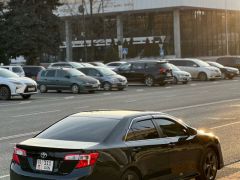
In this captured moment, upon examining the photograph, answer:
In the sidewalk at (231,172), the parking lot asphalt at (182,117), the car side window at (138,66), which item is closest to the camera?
the sidewalk at (231,172)

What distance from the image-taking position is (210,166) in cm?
885

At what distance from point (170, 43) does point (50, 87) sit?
53907mm

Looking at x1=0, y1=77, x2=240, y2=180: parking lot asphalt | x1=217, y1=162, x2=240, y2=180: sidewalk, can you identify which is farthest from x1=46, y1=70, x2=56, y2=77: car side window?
x1=217, y1=162, x2=240, y2=180: sidewalk

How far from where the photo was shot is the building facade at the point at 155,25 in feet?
278

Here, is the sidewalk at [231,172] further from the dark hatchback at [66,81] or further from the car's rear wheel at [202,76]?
the car's rear wheel at [202,76]

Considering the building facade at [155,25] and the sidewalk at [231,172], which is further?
the building facade at [155,25]

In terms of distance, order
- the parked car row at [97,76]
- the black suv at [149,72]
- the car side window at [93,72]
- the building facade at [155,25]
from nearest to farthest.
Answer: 1. the parked car row at [97,76]
2. the car side window at [93,72]
3. the black suv at [149,72]
4. the building facade at [155,25]

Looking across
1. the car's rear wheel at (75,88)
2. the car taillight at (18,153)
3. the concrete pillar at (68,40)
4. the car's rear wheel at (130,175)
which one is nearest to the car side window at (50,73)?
the car's rear wheel at (75,88)

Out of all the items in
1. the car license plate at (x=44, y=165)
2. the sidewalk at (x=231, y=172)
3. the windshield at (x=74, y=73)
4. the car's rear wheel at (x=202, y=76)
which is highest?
the car license plate at (x=44, y=165)

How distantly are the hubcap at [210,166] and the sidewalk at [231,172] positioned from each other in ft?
0.94

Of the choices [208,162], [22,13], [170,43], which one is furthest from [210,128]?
[170,43]

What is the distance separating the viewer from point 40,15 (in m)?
60.4

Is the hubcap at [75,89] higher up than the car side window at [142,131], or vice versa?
the car side window at [142,131]

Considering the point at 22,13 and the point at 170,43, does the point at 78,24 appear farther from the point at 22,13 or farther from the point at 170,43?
the point at 22,13
